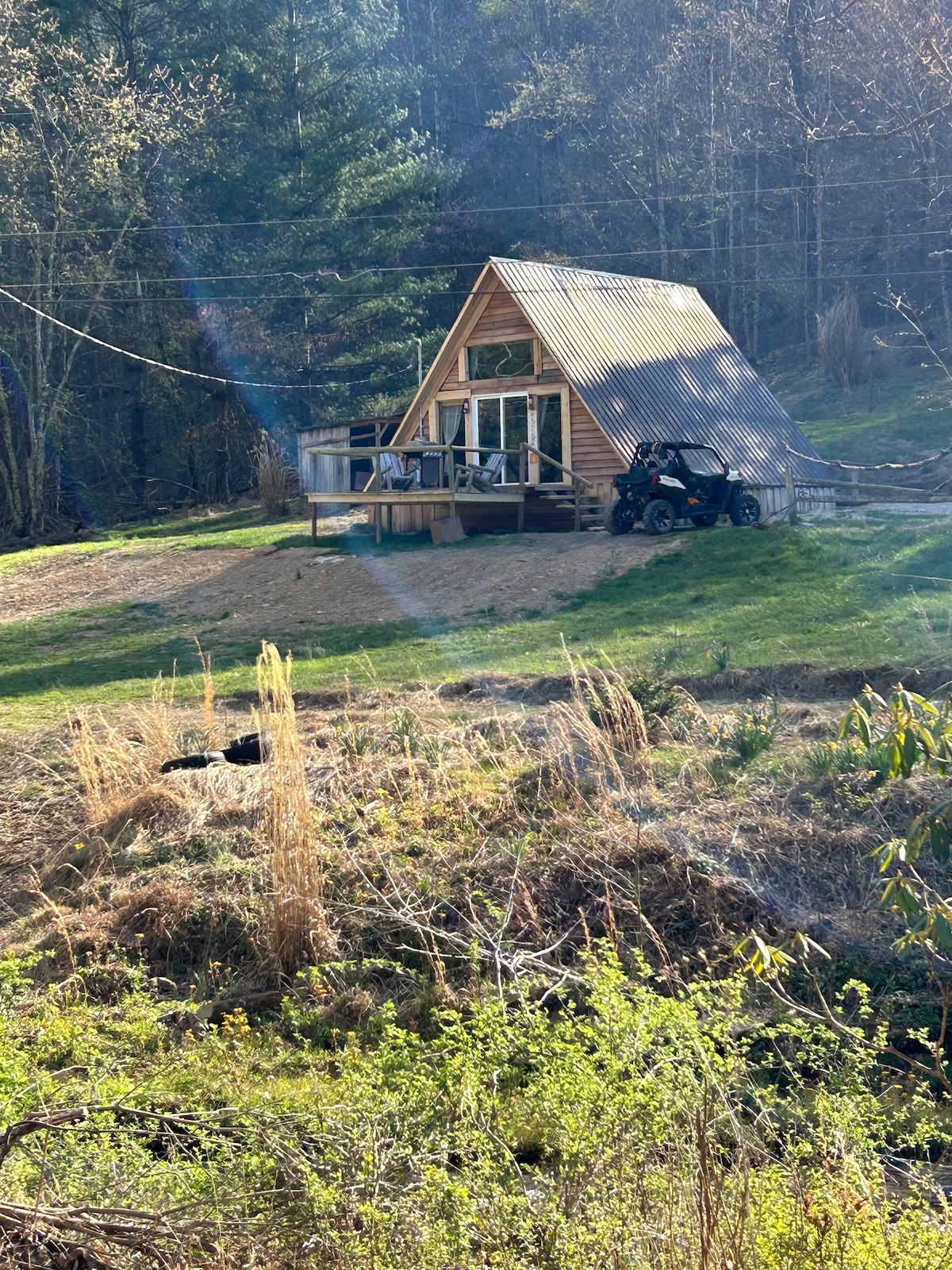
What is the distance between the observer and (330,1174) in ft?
16.4

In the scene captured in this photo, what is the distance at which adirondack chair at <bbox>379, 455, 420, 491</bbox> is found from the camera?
26.4 meters

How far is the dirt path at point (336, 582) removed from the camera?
19078mm

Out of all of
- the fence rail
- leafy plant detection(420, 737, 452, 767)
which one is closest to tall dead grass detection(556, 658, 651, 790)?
leafy plant detection(420, 737, 452, 767)

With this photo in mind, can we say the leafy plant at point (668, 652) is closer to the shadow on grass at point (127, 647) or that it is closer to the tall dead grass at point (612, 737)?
the tall dead grass at point (612, 737)

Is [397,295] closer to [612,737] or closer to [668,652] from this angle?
[668,652]

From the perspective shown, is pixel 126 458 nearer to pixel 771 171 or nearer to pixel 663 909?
pixel 771 171

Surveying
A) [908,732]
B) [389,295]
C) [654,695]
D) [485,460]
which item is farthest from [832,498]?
[908,732]

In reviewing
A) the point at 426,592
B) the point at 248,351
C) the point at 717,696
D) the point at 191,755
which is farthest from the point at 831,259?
the point at 191,755

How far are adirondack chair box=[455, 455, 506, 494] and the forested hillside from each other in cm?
1396

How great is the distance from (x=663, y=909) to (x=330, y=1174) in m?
4.12

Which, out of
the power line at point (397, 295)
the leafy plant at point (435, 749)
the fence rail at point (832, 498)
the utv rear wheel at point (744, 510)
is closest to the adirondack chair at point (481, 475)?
the utv rear wheel at point (744, 510)

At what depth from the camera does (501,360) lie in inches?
1023

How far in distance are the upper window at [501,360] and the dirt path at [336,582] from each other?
13.9 ft

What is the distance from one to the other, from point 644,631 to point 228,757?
6179 millimetres
